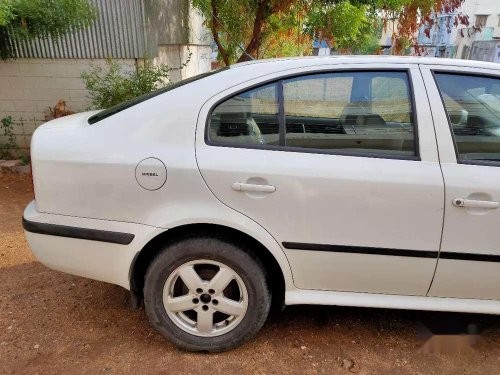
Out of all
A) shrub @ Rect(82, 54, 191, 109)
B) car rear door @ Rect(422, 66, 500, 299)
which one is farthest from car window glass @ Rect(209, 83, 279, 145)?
shrub @ Rect(82, 54, 191, 109)

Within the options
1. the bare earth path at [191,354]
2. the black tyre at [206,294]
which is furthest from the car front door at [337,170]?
the bare earth path at [191,354]

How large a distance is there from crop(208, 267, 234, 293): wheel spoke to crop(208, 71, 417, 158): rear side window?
690 mm

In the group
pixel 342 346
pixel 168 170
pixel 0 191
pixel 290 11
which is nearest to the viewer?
pixel 168 170

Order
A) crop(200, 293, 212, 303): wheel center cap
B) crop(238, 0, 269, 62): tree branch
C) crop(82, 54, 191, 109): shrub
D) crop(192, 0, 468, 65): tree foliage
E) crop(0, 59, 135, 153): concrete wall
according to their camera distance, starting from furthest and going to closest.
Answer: crop(238, 0, 269, 62): tree branch → crop(192, 0, 468, 65): tree foliage → crop(0, 59, 135, 153): concrete wall → crop(82, 54, 191, 109): shrub → crop(200, 293, 212, 303): wheel center cap

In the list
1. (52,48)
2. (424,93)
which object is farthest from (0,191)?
(424,93)

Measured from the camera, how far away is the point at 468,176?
2.06 meters

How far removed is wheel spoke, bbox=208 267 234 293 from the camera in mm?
2229

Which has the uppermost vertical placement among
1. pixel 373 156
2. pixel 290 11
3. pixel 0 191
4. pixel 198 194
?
pixel 290 11

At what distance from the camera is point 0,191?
520 centimetres

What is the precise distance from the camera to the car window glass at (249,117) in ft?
7.15

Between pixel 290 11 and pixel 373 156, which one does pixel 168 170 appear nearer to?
pixel 373 156

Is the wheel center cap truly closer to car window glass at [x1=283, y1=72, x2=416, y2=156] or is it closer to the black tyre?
the black tyre

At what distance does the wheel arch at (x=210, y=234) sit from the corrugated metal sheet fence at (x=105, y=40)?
4261 millimetres

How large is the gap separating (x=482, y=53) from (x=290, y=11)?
23255mm
